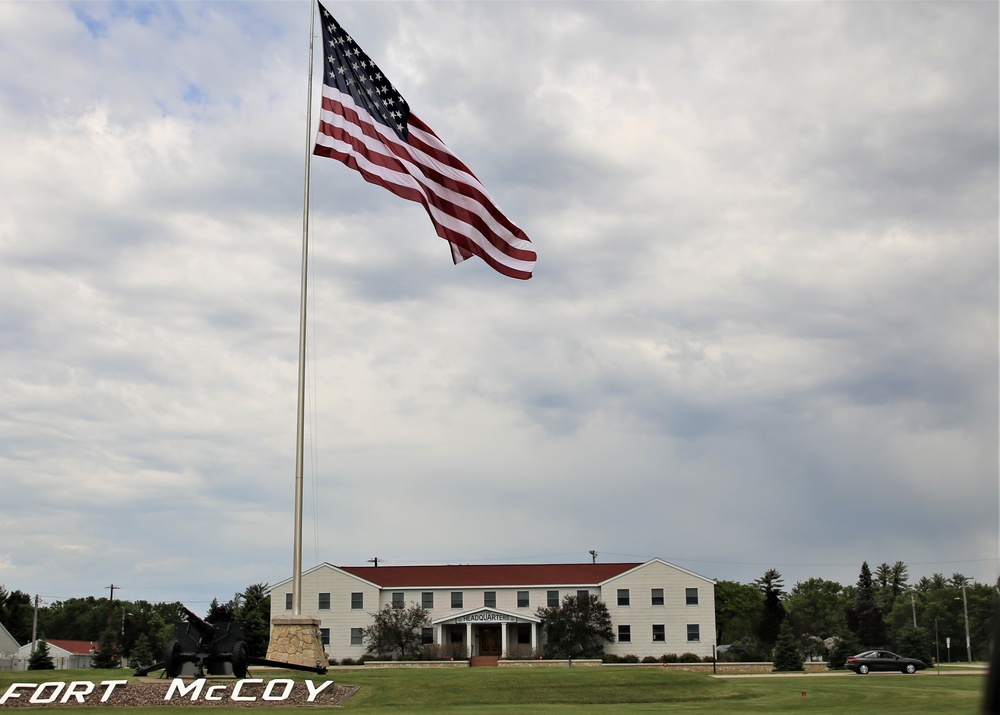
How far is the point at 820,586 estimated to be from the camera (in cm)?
12694

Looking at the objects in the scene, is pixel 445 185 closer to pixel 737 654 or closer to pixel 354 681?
pixel 354 681

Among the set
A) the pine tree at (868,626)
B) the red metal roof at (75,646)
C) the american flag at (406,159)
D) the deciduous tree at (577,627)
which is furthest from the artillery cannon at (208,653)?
the red metal roof at (75,646)

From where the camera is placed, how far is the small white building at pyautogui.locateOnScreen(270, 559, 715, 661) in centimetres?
7231

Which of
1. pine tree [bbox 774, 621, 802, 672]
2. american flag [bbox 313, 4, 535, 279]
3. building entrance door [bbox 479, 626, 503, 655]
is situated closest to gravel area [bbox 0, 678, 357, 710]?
american flag [bbox 313, 4, 535, 279]

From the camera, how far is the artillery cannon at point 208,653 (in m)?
27.0

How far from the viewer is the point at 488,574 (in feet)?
258

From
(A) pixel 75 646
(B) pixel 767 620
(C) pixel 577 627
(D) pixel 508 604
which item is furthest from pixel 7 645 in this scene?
(B) pixel 767 620

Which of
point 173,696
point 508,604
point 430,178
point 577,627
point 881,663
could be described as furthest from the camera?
point 508,604

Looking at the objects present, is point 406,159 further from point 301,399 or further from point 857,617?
point 857,617

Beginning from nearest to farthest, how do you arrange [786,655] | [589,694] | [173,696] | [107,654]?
1. [173,696]
2. [589,694]
3. [786,655]
4. [107,654]

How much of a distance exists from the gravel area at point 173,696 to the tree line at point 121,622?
6.64 m

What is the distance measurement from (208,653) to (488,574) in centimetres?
5253

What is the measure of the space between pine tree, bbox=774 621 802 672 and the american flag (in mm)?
45711

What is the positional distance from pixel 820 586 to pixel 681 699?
Result: 3986 inches
